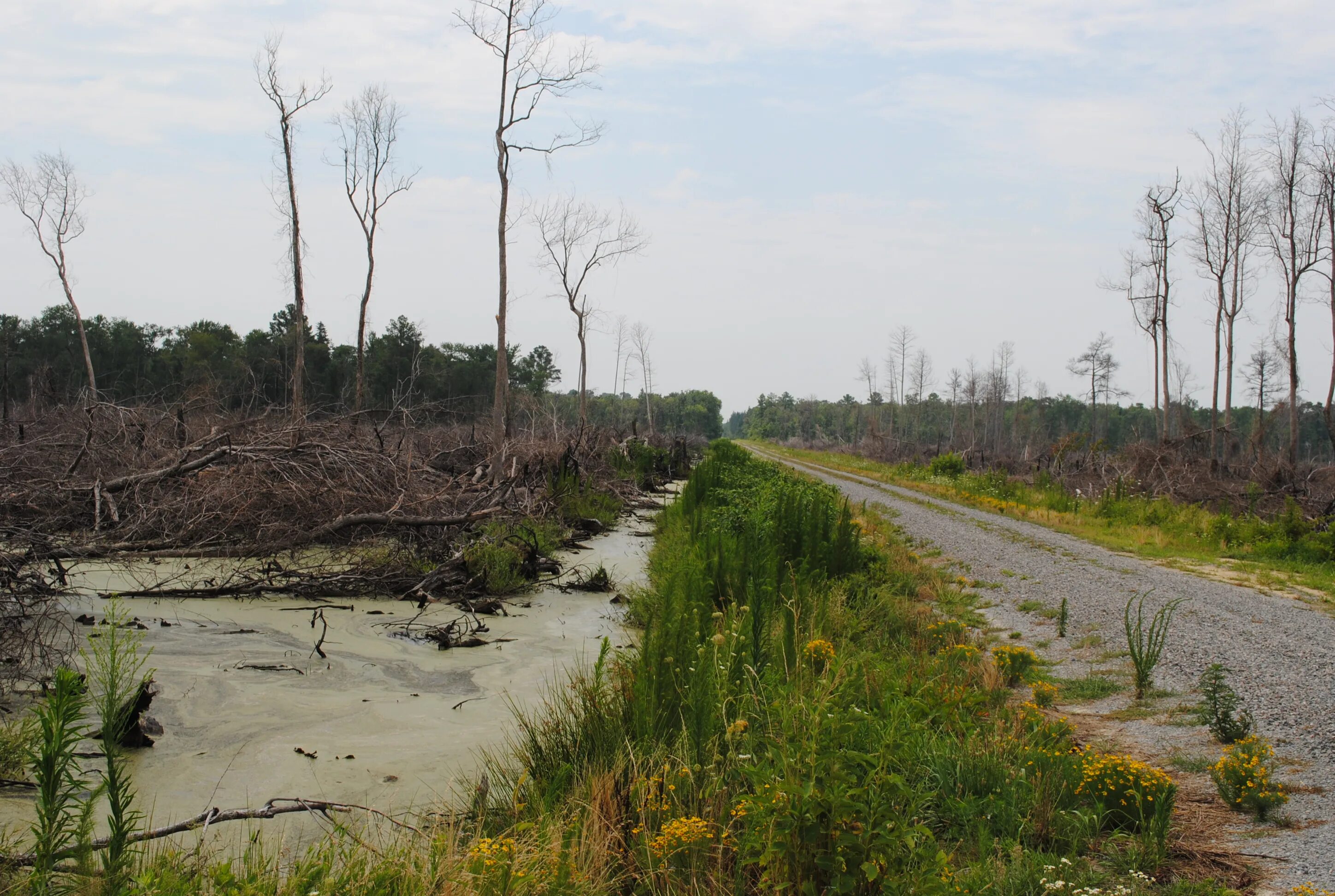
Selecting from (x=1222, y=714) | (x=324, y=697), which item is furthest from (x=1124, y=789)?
(x=324, y=697)

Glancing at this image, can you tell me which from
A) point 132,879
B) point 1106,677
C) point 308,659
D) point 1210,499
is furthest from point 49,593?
point 1210,499

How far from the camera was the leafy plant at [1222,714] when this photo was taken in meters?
4.66

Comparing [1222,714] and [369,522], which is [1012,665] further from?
[369,522]

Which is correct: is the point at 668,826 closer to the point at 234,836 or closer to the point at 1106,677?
the point at 234,836

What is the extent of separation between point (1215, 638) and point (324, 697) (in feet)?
23.8

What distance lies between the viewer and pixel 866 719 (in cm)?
413

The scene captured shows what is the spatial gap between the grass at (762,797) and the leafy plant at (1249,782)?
1.57ft

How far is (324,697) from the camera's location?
242 inches

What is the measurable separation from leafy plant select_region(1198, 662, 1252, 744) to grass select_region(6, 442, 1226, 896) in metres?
0.81

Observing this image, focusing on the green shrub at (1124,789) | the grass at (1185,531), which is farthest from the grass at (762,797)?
the grass at (1185,531)

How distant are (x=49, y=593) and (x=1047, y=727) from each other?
280 inches

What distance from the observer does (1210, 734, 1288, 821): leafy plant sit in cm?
383

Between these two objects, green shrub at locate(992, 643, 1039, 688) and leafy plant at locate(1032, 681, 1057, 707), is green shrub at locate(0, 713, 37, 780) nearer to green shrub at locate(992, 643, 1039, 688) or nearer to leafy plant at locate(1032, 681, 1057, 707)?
leafy plant at locate(1032, 681, 1057, 707)

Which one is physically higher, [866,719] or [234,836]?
[866,719]
